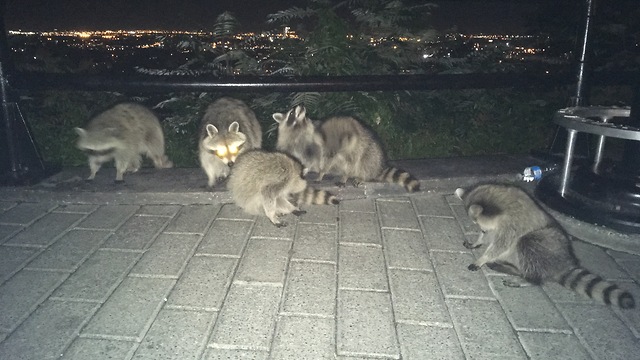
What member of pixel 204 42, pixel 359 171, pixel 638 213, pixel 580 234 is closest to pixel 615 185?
pixel 638 213

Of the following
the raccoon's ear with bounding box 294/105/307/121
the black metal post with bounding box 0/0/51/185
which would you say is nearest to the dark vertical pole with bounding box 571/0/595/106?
the raccoon's ear with bounding box 294/105/307/121

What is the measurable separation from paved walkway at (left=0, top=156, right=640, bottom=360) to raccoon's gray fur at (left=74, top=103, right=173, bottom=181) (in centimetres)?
39

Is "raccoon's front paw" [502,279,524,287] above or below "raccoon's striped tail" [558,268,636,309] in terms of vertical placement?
below

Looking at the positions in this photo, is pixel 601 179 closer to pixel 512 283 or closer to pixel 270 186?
pixel 512 283

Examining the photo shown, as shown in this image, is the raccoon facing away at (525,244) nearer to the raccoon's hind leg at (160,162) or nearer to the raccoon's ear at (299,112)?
the raccoon's ear at (299,112)

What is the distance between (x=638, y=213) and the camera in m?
3.62

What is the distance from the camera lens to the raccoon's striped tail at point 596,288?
8.98 feet

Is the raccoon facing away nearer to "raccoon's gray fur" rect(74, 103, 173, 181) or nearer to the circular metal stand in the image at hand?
the circular metal stand

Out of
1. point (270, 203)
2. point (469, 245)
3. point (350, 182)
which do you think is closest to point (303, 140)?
point (350, 182)

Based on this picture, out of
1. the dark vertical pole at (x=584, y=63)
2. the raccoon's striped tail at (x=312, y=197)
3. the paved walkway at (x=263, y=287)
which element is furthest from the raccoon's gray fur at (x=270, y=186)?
the dark vertical pole at (x=584, y=63)

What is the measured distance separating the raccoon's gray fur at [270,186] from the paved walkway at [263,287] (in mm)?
124

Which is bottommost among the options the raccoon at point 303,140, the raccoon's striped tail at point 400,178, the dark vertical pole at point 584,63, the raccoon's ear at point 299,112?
the raccoon's striped tail at point 400,178

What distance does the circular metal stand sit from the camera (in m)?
3.55

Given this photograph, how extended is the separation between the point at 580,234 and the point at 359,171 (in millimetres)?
2039
